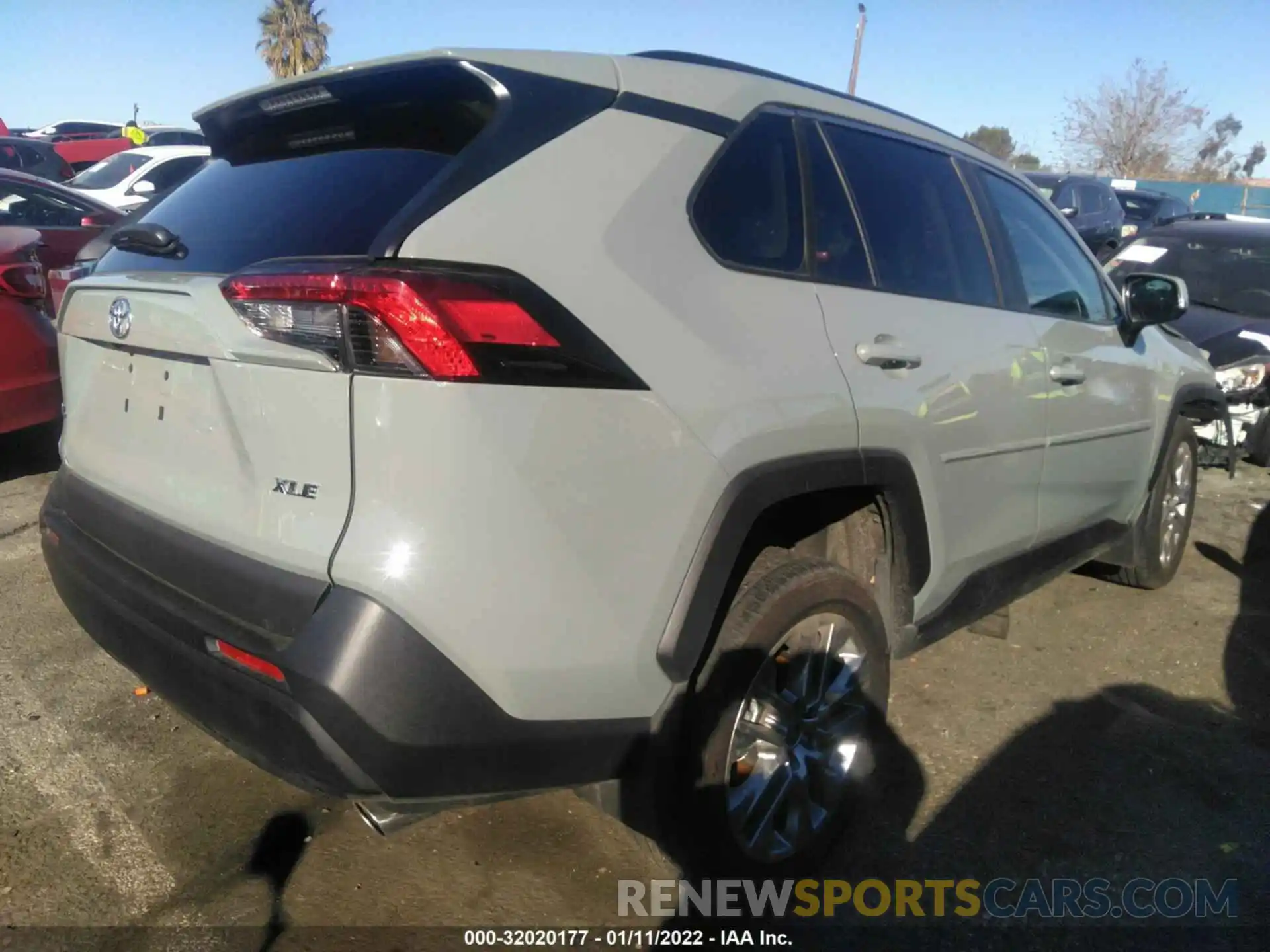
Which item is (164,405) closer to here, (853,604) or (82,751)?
(82,751)

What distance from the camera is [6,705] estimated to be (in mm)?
3271

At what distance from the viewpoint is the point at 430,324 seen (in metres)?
1.71

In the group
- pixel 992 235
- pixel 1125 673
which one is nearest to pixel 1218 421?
pixel 1125 673

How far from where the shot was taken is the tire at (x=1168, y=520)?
4406 millimetres

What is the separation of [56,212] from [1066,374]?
6.32 m

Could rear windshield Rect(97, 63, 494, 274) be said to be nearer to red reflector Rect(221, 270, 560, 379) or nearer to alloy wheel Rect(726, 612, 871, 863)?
red reflector Rect(221, 270, 560, 379)

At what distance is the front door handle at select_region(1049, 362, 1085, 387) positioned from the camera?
328 centimetres

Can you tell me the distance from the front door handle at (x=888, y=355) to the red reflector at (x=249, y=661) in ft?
4.93

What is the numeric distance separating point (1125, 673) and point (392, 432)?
11.0ft

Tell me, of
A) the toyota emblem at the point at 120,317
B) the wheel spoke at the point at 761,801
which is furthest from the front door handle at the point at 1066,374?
the toyota emblem at the point at 120,317

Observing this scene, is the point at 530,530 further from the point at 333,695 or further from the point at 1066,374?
the point at 1066,374

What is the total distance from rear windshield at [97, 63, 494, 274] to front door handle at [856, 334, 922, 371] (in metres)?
1.07

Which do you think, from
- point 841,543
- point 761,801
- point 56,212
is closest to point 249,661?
point 761,801

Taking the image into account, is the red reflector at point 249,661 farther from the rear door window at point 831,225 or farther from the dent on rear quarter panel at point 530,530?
the rear door window at point 831,225
